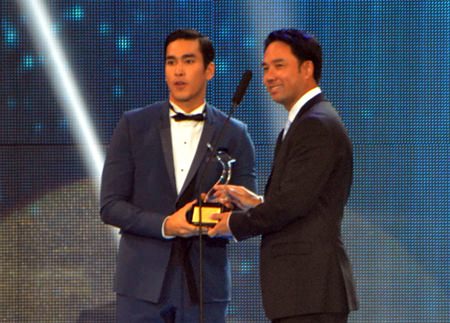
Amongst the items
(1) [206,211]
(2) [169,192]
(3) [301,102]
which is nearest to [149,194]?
(2) [169,192]

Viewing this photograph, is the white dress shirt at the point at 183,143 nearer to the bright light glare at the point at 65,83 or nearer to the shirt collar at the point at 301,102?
the shirt collar at the point at 301,102

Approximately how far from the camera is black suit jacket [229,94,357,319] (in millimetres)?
3035

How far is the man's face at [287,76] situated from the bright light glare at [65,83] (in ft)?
6.77

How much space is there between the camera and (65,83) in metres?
Answer: 5.13

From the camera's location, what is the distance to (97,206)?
205 inches

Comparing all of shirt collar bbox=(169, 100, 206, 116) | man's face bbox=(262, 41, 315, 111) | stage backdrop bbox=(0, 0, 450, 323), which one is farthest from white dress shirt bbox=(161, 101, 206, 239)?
stage backdrop bbox=(0, 0, 450, 323)

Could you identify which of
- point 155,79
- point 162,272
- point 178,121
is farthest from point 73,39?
point 162,272

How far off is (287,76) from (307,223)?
0.55 meters

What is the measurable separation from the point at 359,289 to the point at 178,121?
6.84 ft

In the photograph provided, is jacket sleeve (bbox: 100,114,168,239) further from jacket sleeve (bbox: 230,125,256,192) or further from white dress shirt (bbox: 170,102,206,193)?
jacket sleeve (bbox: 230,125,256,192)

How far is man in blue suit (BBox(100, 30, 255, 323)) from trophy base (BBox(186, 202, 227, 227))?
0.05 m

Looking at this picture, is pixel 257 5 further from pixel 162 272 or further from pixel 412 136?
pixel 162 272

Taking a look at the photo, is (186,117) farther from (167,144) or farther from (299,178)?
(299,178)

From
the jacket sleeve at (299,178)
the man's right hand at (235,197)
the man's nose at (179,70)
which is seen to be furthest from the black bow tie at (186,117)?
the jacket sleeve at (299,178)
